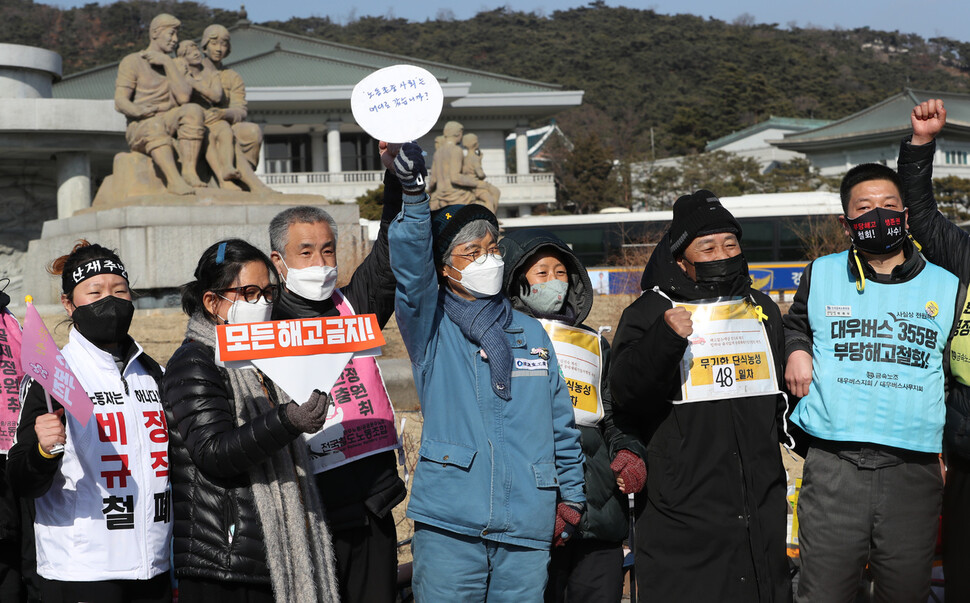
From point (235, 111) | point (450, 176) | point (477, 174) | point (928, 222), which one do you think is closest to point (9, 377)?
point (928, 222)

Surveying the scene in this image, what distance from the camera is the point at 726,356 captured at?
3.43 metres

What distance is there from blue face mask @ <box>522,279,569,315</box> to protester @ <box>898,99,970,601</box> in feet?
4.49

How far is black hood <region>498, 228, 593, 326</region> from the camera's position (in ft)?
11.7

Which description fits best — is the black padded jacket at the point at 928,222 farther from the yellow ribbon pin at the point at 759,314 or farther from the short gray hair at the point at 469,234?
the short gray hair at the point at 469,234

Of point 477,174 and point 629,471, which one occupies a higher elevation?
point 477,174

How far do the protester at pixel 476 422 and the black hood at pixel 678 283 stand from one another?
58 centimetres

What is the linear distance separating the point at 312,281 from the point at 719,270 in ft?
4.80

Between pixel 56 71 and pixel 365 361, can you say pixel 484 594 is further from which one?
pixel 56 71

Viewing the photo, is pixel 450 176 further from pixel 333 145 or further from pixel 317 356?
pixel 333 145

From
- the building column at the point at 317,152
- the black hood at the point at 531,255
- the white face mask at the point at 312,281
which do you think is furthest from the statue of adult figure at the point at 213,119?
the building column at the point at 317,152

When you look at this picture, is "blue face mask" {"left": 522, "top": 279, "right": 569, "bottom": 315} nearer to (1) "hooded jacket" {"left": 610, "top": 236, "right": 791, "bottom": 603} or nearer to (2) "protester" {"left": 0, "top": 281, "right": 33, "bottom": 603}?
(1) "hooded jacket" {"left": 610, "top": 236, "right": 791, "bottom": 603}

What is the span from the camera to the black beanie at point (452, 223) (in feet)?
10.6

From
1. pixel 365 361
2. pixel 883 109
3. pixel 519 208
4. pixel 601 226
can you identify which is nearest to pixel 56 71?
pixel 601 226

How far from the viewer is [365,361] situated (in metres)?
3.56
